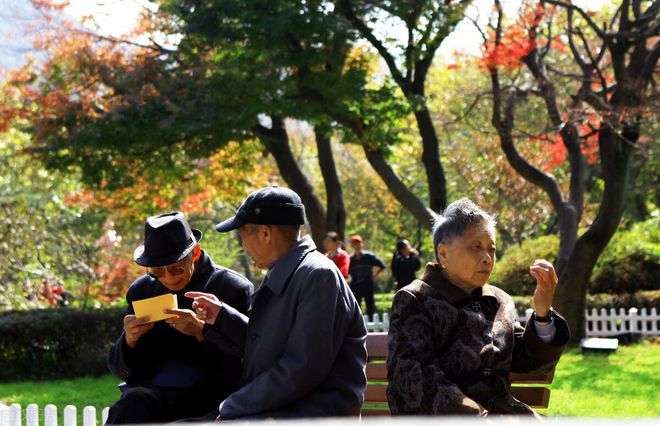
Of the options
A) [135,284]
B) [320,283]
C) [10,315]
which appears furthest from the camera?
[10,315]

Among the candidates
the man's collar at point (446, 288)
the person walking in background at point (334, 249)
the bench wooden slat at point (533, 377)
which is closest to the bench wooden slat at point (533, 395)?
the bench wooden slat at point (533, 377)

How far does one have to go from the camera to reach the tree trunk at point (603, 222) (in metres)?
15.6

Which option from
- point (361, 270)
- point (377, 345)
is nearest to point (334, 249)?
point (361, 270)

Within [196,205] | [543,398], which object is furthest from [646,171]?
[543,398]

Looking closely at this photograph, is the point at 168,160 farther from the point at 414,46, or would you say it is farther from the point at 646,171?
the point at 646,171

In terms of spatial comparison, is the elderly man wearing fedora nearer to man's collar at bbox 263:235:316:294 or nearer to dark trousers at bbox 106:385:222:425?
dark trousers at bbox 106:385:222:425

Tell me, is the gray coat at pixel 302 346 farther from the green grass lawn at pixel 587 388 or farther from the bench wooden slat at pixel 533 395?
the green grass lawn at pixel 587 388

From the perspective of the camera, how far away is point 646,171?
1158 inches

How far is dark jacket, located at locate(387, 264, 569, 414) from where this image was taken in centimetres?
427

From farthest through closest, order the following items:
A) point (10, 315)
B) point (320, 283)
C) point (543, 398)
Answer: point (10, 315) < point (543, 398) < point (320, 283)

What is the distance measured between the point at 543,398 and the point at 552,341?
22.0 inches

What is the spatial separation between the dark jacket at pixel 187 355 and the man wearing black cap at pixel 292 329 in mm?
509

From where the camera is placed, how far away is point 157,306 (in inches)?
Answer: 184

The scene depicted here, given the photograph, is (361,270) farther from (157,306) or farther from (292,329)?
(292,329)
